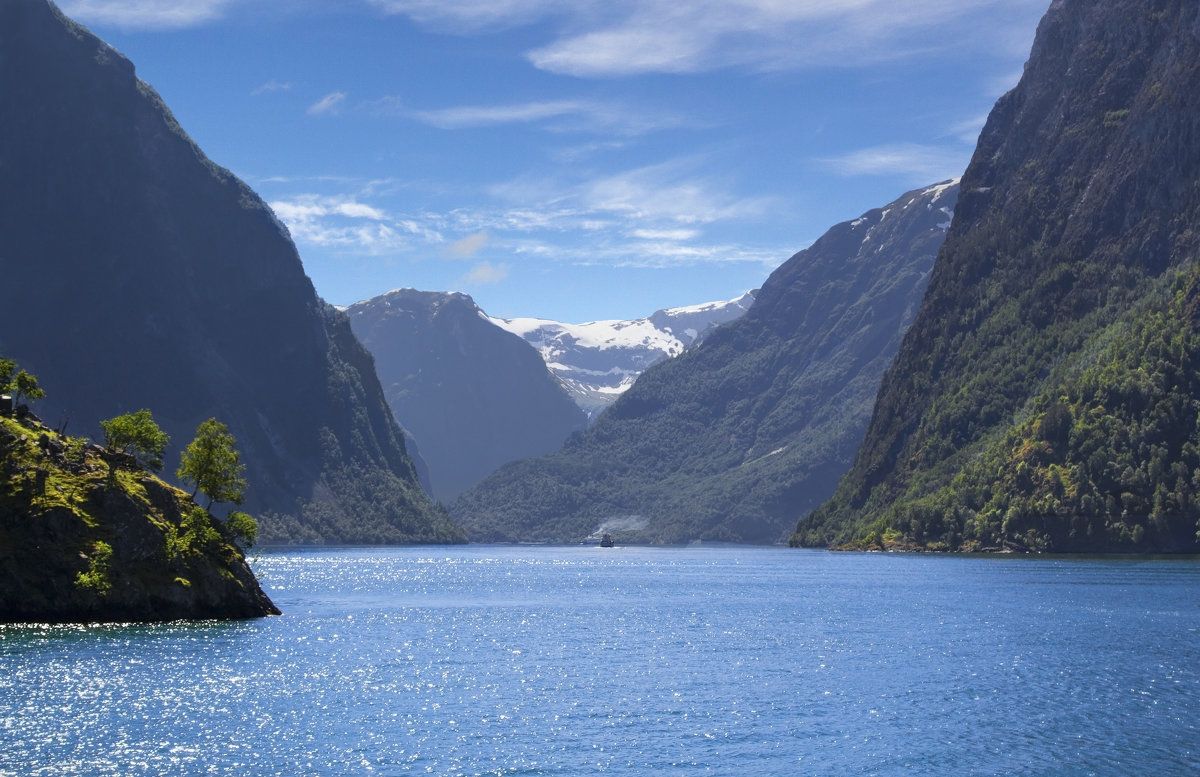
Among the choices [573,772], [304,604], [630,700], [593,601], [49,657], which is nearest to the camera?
[573,772]

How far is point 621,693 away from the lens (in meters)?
74.9

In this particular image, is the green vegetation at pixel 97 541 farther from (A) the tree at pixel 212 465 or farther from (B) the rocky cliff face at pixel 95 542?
(A) the tree at pixel 212 465

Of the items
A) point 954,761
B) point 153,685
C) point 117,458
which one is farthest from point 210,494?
point 954,761

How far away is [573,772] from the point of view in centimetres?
5497

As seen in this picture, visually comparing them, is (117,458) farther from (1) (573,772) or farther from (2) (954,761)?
(2) (954,761)

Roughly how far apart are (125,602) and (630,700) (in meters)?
45.2

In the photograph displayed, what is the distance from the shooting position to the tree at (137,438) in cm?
10881

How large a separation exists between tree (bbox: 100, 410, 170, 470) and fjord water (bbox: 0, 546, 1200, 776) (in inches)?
711

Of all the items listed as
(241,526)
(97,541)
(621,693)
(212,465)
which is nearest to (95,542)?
(97,541)

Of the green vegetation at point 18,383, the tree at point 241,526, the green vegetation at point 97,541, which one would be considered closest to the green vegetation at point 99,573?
the green vegetation at point 97,541

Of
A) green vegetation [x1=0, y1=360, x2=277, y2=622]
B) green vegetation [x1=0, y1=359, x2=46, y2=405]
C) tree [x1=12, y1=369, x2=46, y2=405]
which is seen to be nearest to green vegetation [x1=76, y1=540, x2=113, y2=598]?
green vegetation [x1=0, y1=360, x2=277, y2=622]

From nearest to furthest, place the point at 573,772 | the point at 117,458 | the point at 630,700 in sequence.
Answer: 1. the point at 573,772
2. the point at 630,700
3. the point at 117,458

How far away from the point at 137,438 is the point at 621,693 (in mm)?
56472

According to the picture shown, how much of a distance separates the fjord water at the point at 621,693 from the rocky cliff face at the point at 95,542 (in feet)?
8.68
